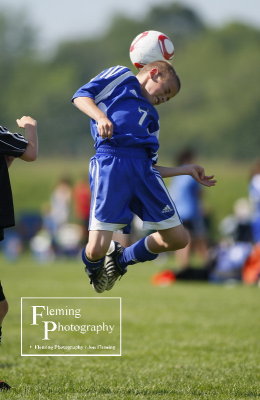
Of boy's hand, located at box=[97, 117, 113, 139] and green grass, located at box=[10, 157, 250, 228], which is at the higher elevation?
boy's hand, located at box=[97, 117, 113, 139]

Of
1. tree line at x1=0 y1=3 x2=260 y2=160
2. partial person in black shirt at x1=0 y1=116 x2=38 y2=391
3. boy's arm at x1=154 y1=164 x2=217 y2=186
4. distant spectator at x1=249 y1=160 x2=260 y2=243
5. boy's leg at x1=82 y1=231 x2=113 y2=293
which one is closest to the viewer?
partial person in black shirt at x1=0 y1=116 x2=38 y2=391

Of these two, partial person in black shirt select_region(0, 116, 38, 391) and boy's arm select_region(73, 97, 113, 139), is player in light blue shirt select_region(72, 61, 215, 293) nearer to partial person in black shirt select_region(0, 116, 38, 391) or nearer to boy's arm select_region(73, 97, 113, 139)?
boy's arm select_region(73, 97, 113, 139)

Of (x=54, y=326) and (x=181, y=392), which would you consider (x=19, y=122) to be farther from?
(x=54, y=326)

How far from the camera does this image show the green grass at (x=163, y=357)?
18.8 feet

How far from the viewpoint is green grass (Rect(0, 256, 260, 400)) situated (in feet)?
18.8

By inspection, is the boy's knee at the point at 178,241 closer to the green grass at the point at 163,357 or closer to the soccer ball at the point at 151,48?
the green grass at the point at 163,357

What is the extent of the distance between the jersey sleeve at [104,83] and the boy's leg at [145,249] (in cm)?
107

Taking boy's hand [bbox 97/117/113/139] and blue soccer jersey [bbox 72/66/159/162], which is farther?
blue soccer jersey [bbox 72/66/159/162]

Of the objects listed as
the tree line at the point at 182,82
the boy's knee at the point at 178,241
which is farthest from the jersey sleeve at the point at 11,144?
the tree line at the point at 182,82

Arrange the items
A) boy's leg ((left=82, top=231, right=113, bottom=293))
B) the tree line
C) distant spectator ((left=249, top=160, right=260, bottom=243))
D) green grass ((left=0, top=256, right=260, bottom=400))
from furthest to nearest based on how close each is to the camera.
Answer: the tree line → distant spectator ((left=249, top=160, right=260, bottom=243)) → boy's leg ((left=82, top=231, right=113, bottom=293)) → green grass ((left=0, top=256, right=260, bottom=400))

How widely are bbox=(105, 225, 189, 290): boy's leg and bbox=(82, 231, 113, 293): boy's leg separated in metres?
0.05

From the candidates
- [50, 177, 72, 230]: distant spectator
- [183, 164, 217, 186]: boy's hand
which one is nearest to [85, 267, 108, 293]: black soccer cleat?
[183, 164, 217, 186]: boy's hand

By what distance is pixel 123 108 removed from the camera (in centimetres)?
625

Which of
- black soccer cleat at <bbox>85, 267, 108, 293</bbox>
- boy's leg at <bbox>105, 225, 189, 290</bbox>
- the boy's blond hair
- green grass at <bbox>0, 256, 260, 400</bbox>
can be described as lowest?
green grass at <bbox>0, 256, 260, 400</bbox>
